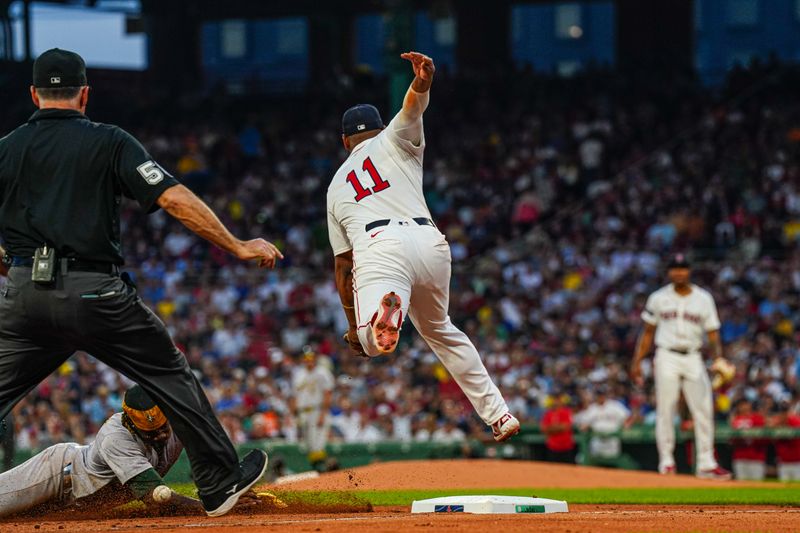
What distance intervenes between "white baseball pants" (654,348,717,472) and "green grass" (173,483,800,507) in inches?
72.5

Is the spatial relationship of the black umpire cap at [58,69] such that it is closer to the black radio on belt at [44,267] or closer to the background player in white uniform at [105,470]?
the black radio on belt at [44,267]

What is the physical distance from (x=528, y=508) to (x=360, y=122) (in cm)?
249

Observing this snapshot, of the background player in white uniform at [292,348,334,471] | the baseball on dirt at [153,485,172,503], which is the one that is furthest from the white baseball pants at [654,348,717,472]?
the baseball on dirt at [153,485,172,503]

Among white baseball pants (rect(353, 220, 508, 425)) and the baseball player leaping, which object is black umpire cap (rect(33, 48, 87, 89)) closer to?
the baseball player leaping

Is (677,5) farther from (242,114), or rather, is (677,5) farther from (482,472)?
(482,472)

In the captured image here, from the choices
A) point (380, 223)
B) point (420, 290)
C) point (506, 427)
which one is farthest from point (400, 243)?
point (506, 427)

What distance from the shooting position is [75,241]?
20.3 ft

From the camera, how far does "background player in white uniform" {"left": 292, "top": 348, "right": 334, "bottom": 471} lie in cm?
1903

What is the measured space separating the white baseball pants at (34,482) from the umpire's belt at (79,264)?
5.73 feet

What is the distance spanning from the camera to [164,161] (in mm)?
30406

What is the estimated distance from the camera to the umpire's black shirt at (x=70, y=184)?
617cm

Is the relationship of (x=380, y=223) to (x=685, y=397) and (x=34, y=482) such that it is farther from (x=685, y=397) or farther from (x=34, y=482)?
(x=685, y=397)

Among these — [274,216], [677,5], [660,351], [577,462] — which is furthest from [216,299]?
[677,5]

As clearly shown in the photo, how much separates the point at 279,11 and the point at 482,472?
940 inches
